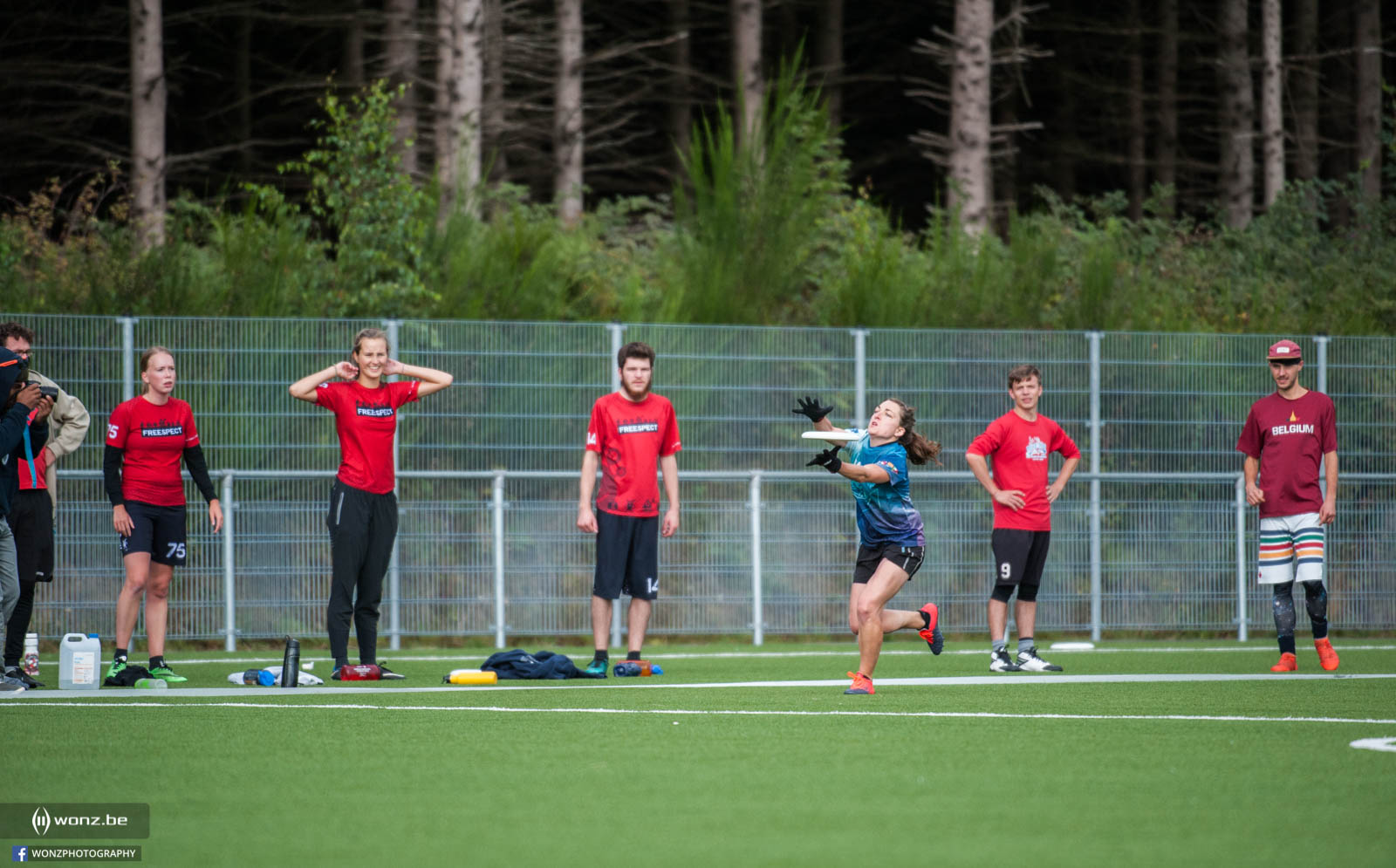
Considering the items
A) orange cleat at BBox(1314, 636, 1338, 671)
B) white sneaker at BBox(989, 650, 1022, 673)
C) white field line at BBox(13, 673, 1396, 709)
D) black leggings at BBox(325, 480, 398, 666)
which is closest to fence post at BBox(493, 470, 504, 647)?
black leggings at BBox(325, 480, 398, 666)

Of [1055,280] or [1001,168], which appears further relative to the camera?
[1001,168]

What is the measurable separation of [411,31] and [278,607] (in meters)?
12.5

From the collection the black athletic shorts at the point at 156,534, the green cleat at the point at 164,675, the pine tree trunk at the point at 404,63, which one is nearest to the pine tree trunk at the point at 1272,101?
the pine tree trunk at the point at 404,63

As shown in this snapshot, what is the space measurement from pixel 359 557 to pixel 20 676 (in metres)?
2.16

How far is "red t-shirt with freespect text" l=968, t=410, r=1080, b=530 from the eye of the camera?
1156 cm

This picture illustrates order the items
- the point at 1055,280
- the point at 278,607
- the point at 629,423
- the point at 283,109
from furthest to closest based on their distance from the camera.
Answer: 1. the point at 283,109
2. the point at 1055,280
3. the point at 278,607
4. the point at 629,423

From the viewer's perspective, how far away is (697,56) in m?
36.6

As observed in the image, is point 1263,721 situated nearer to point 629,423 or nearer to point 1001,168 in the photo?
point 629,423

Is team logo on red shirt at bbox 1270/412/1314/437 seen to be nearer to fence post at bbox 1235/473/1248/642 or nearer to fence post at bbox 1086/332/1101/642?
fence post at bbox 1086/332/1101/642

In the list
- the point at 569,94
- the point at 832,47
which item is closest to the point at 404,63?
the point at 569,94

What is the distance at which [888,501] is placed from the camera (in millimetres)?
9586

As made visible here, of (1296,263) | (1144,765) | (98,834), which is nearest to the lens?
(98,834)

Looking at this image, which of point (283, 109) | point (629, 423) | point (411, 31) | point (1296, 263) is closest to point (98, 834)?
point (629, 423)

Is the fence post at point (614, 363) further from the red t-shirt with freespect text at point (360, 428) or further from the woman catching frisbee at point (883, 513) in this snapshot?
the woman catching frisbee at point (883, 513)
